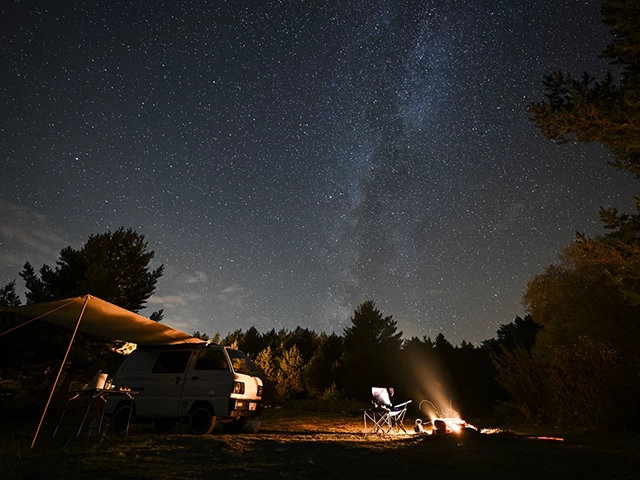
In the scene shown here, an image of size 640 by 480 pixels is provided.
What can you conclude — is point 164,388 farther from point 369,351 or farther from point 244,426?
point 369,351

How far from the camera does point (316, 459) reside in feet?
15.4

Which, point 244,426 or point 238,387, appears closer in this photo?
point 238,387

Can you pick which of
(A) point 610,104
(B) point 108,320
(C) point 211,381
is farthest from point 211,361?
(A) point 610,104

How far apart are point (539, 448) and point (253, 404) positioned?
16.9 feet

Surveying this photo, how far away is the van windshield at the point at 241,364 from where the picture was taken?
768 cm

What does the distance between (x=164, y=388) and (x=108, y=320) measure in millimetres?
1786

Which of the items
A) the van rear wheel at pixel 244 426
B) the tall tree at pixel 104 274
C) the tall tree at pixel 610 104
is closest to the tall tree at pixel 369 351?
the tall tree at pixel 104 274

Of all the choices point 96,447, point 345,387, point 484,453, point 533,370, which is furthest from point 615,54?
point 345,387

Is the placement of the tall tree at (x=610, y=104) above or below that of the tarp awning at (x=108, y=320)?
above

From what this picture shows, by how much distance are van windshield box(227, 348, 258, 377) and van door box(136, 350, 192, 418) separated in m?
0.90

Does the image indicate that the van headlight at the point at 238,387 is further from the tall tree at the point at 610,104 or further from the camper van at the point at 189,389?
the tall tree at the point at 610,104

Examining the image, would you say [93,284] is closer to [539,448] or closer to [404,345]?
[539,448]

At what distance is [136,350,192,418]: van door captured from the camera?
7535 mm

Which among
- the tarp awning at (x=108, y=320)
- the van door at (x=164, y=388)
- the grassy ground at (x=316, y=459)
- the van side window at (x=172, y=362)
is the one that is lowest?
the grassy ground at (x=316, y=459)
